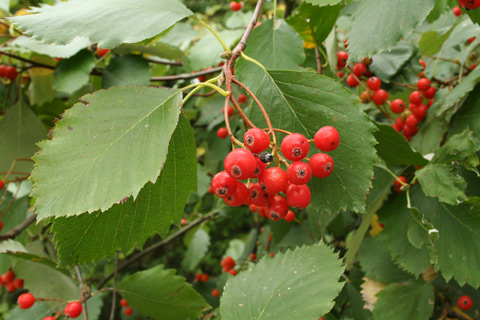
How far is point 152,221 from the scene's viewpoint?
3.61ft

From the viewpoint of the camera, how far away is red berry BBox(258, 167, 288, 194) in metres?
0.91

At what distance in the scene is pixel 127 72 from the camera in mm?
1712

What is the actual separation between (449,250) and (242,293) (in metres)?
0.73

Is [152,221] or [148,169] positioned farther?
[152,221]

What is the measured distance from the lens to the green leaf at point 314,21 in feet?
4.72

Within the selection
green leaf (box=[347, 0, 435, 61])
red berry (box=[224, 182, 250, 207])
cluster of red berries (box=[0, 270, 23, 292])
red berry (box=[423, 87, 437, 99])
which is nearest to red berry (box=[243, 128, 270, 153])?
red berry (box=[224, 182, 250, 207])

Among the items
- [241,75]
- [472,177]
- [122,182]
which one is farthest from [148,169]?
[472,177]

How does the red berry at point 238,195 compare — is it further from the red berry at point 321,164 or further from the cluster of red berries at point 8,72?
the cluster of red berries at point 8,72

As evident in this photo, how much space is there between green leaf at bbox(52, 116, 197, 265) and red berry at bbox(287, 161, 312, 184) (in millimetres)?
326

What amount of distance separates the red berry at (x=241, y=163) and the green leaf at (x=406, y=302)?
3.63 feet

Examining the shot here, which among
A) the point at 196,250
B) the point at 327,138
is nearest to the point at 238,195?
the point at 327,138

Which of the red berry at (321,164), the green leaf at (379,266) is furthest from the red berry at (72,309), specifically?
the green leaf at (379,266)

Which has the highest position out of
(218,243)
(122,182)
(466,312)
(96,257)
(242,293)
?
(122,182)

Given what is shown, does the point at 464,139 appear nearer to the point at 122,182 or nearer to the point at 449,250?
the point at 449,250
